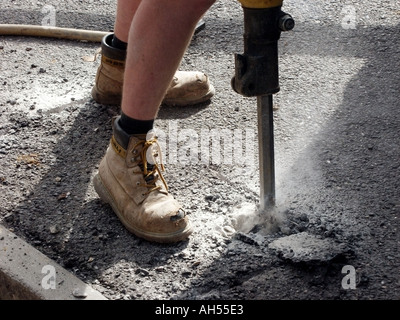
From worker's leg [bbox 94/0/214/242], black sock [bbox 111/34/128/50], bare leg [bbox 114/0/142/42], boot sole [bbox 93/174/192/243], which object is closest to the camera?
worker's leg [bbox 94/0/214/242]

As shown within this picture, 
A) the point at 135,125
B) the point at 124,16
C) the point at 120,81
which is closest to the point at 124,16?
the point at 124,16

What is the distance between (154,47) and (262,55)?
0.41 m

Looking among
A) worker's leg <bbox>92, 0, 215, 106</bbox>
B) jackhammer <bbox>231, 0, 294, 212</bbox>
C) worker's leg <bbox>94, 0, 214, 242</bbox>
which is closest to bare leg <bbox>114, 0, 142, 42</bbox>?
worker's leg <bbox>92, 0, 215, 106</bbox>

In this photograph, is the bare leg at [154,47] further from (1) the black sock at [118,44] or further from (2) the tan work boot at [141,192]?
(1) the black sock at [118,44]

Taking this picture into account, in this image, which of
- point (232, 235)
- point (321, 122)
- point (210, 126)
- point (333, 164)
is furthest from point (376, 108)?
point (232, 235)

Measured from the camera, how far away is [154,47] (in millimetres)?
2547

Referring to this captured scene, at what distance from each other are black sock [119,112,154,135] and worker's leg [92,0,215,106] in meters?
0.73

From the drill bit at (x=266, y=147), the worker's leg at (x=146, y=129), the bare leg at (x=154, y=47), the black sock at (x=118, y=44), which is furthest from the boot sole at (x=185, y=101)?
the drill bit at (x=266, y=147)

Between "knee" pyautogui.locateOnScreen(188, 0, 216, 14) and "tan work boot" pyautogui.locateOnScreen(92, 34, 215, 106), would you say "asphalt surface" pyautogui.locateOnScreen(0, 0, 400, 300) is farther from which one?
"knee" pyautogui.locateOnScreen(188, 0, 216, 14)

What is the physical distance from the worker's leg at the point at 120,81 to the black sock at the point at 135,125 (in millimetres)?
732

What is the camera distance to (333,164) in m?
3.14

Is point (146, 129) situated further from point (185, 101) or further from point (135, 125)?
point (185, 101)

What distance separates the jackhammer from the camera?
2.37 m
